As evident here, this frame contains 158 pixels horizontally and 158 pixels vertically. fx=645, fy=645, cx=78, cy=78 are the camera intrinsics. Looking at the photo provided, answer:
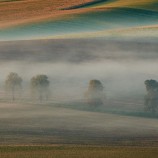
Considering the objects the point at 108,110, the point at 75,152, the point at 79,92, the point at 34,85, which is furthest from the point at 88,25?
the point at 75,152

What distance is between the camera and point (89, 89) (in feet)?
129

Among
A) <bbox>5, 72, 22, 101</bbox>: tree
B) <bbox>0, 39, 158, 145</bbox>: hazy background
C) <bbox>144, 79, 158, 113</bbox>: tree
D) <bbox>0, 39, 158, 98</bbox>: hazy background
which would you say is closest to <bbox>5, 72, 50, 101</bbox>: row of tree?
<bbox>5, 72, 22, 101</bbox>: tree

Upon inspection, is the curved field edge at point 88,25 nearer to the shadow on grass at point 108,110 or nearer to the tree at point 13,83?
the tree at point 13,83

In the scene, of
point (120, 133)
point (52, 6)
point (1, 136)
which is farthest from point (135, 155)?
point (52, 6)

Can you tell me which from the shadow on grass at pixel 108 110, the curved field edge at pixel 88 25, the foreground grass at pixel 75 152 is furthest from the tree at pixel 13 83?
the curved field edge at pixel 88 25

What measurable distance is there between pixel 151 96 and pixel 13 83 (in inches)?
342

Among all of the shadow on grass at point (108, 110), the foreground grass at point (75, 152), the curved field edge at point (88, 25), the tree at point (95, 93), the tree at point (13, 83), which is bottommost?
the foreground grass at point (75, 152)

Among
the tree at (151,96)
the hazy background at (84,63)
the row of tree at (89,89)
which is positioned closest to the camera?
the tree at (151,96)

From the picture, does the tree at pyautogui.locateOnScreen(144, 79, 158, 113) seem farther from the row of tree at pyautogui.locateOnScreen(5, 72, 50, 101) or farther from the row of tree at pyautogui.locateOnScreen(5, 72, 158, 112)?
the row of tree at pyautogui.locateOnScreen(5, 72, 50, 101)

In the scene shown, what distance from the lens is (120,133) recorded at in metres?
32.2

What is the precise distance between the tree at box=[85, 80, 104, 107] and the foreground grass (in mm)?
8403

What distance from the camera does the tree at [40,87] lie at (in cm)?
3884

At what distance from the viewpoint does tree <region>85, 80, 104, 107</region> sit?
3760cm

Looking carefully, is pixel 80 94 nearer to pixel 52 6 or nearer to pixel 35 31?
pixel 35 31
